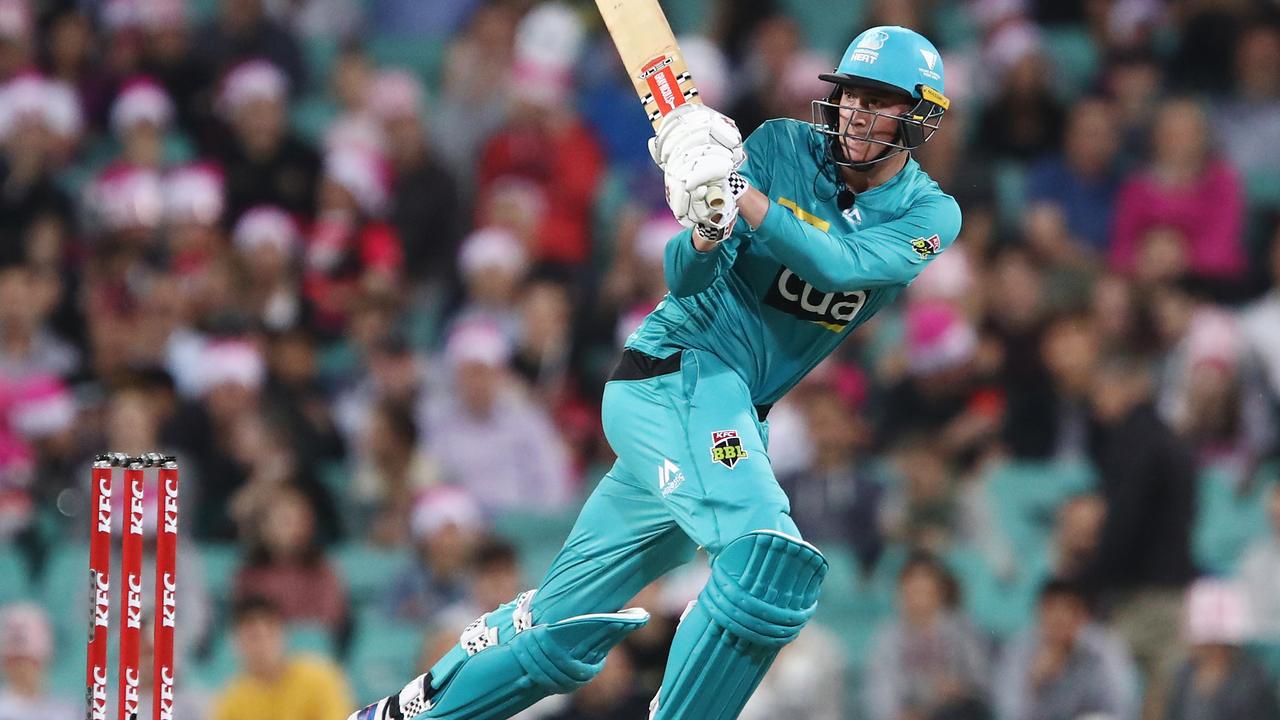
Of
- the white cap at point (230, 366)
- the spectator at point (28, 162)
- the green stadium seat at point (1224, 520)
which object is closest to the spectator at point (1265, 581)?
the green stadium seat at point (1224, 520)

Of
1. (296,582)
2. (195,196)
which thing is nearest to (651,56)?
(296,582)

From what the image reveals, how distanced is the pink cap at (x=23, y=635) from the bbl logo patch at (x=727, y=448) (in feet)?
15.2

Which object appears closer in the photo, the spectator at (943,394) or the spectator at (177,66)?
the spectator at (943,394)

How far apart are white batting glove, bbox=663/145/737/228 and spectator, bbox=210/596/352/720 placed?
13.9 ft

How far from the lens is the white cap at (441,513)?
1028 cm

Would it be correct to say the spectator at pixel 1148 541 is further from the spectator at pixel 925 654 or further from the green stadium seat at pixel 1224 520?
the spectator at pixel 925 654

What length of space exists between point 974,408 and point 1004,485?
1.55 ft

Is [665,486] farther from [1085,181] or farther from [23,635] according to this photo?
[1085,181]

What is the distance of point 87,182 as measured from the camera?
13141 mm

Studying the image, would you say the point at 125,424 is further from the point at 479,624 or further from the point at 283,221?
the point at 479,624

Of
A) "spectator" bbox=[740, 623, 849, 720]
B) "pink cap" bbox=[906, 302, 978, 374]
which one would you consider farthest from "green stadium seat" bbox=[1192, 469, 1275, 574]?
"spectator" bbox=[740, 623, 849, 720]

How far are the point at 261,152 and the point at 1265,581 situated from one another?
6842mm

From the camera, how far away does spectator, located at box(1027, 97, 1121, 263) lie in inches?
482

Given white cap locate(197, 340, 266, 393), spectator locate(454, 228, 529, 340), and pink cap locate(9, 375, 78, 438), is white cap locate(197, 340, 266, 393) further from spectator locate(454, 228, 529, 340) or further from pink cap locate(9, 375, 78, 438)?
spectator locate(454, 228, 529, 340)
